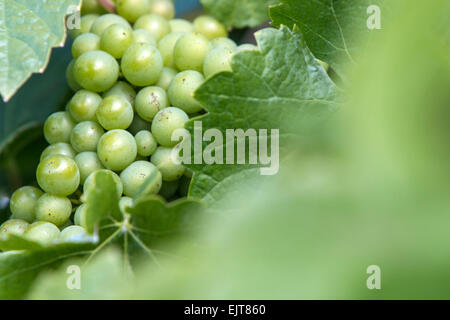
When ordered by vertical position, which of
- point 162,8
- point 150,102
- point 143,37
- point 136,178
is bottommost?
point 136,178

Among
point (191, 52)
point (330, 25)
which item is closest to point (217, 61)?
point (191, 52)

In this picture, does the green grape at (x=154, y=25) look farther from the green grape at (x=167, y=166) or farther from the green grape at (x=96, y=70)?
the green grape at (x=167, y=166)

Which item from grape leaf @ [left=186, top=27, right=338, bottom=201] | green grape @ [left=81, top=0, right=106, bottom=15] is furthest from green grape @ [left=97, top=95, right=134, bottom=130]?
green grape @ [left=81, top=0, right=106, bottom=15]

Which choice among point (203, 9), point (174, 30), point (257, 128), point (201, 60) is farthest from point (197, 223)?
point (203, 9)

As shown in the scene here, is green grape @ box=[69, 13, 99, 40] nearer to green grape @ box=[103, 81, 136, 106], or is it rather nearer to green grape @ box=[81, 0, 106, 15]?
green grape @ box=[81, 0, 106, 15]

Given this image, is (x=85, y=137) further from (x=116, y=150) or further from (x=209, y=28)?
(x=209, y=28)

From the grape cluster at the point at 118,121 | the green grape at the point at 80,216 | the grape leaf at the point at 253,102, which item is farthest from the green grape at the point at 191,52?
the green grape at the point at 80,216
